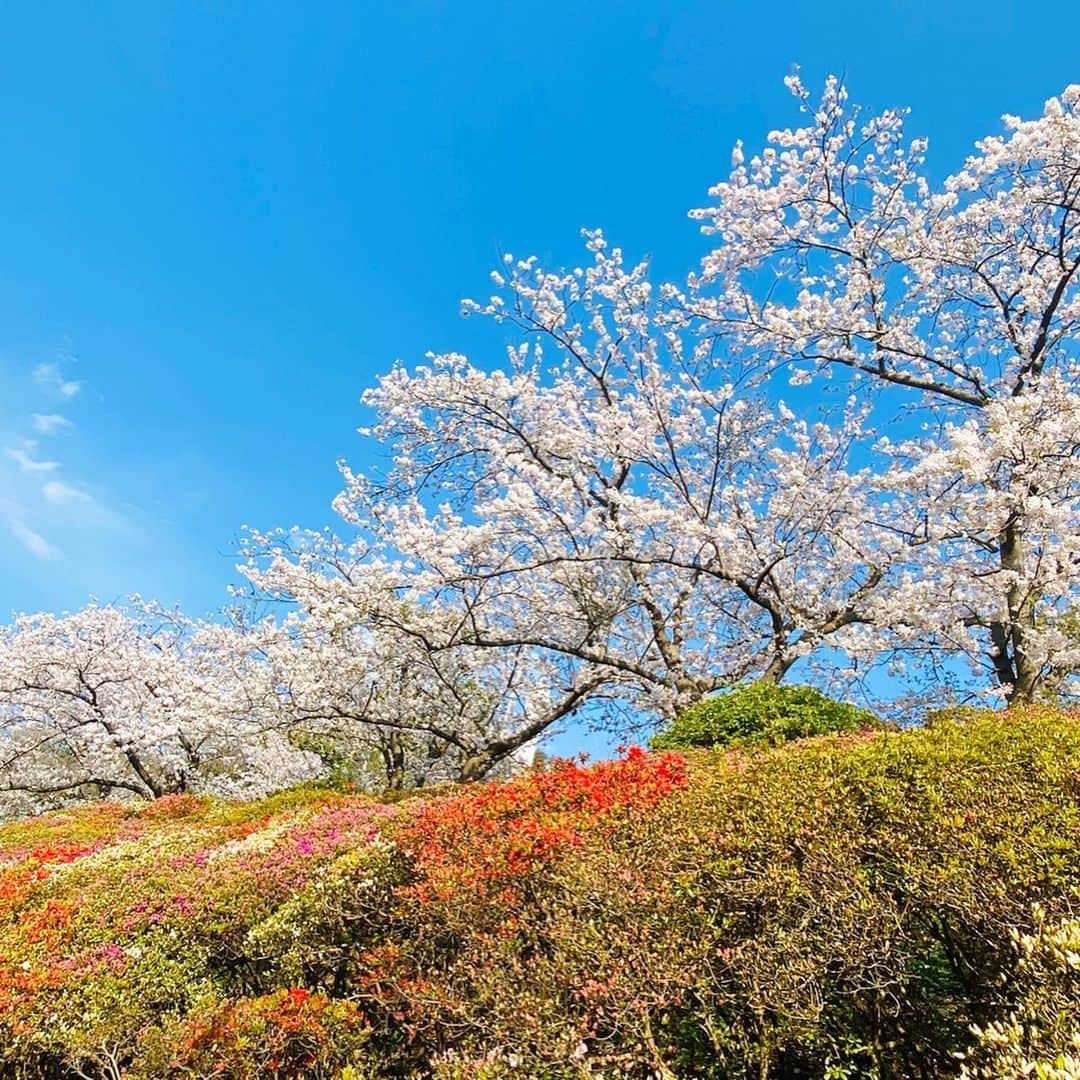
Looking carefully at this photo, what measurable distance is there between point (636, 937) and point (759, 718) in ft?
13.4

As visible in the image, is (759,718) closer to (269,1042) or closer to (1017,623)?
(1017,623)

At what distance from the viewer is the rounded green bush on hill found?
21.5ft

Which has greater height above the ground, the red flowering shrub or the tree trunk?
the tree trunk

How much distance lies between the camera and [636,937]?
117 inches

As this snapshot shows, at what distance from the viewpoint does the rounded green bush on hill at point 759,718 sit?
6559 millimetres

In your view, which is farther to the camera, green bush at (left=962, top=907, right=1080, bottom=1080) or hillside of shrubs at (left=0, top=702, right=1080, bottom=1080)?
hillside of shrubs at (left=0, top=702, right=1080, bottom=1080)

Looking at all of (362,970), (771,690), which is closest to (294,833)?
(362,970)

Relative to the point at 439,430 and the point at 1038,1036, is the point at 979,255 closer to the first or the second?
the point at 439,430

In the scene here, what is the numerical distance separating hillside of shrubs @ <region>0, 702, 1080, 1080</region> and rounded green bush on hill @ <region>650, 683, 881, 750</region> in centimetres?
142

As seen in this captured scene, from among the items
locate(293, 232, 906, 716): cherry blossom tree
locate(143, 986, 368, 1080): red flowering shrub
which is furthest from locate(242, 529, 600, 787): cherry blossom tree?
locate(143, 986, 368, 1080): red flowering shrub

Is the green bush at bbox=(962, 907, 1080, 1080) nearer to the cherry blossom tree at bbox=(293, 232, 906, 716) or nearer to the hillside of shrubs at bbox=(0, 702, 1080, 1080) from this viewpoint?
the hillside of shrubs at bbox=(0, 702, 1080, 1080)

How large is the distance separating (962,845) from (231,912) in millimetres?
4188

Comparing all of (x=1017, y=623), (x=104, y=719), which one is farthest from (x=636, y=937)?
(x=104, y=719)

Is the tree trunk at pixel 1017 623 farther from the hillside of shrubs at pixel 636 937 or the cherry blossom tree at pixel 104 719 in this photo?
the cherry blossom tree at pixel 104 719
